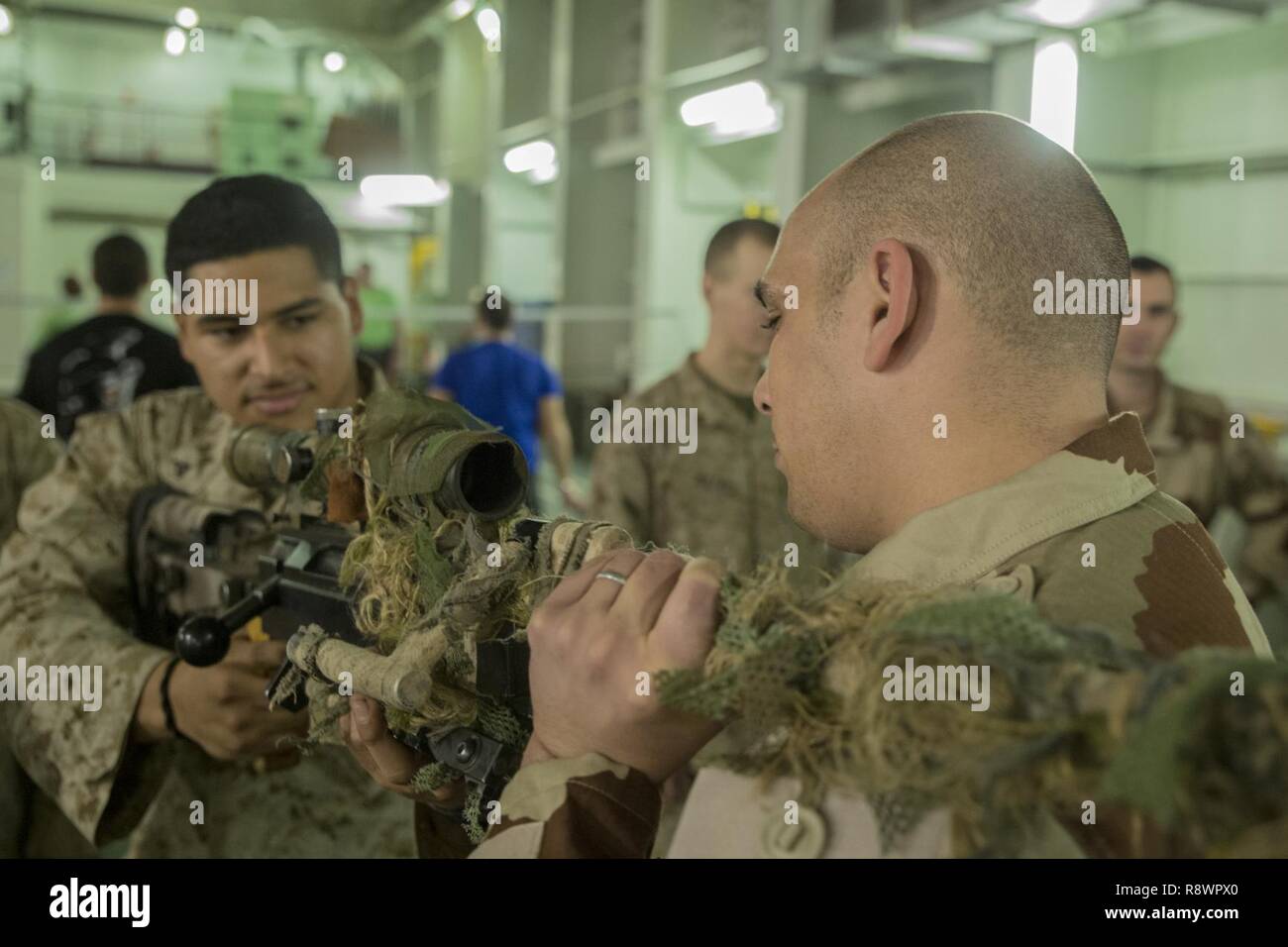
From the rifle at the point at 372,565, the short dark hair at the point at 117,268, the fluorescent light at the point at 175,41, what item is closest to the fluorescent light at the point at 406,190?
the fluorescent light at the point at 175,41

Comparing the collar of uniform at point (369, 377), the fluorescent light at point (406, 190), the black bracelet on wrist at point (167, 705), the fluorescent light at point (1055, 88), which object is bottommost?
the black bracelet on wrist at point (167, 705)

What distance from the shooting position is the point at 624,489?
90.8 inches

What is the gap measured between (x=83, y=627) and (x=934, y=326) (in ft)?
3.77

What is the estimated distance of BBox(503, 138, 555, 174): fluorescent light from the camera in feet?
24.3

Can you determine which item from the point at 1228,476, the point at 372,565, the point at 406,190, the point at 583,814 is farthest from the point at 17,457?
the point at 406,190

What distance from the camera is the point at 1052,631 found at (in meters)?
0.50

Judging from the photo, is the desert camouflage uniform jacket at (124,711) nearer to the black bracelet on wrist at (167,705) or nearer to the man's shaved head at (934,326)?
the black bracelet on wrist at (167,705)

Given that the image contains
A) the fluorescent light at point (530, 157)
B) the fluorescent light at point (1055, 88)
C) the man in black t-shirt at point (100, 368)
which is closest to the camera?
the man in black t-shirt at point (100, 368)

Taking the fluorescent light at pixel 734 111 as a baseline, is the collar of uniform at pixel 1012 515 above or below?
below

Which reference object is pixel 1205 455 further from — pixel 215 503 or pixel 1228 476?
pixel 215 503

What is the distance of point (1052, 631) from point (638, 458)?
1.85 metres

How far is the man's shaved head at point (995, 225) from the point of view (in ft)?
2.52

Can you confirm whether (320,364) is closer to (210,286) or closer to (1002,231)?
(210,286)
